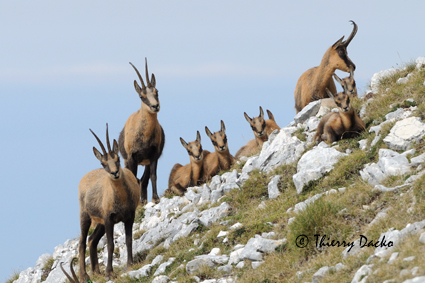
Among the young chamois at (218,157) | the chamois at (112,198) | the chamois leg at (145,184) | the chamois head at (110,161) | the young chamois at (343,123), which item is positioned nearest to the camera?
the chamois head at (110,161)

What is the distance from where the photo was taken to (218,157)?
15266 millimetres

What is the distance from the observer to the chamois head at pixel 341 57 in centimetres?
1495

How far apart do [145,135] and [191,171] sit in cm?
182

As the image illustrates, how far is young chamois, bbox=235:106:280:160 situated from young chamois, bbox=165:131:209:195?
54.5 inches

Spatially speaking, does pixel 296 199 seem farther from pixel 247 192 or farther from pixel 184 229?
pixel 184 229

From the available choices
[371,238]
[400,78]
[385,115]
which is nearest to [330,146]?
[385,115]

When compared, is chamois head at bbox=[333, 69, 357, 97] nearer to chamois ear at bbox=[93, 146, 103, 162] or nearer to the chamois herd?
the chamois herd

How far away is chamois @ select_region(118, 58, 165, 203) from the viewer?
557 inches

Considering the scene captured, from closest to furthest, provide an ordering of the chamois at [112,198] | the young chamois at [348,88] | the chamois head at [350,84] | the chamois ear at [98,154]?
the chamois at [112,198]
the chamois ear at [98,154]
the young chamois at [348,88]
the chamois head at [350,84]

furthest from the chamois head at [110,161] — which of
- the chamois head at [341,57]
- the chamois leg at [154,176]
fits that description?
the chamois head at [341,57]

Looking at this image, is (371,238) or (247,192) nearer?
(371,238)

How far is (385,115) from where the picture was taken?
1113 cm

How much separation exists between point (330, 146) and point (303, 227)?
154 inches

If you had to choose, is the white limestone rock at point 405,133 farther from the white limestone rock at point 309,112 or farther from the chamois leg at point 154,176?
the chamois leg at point 154,176
